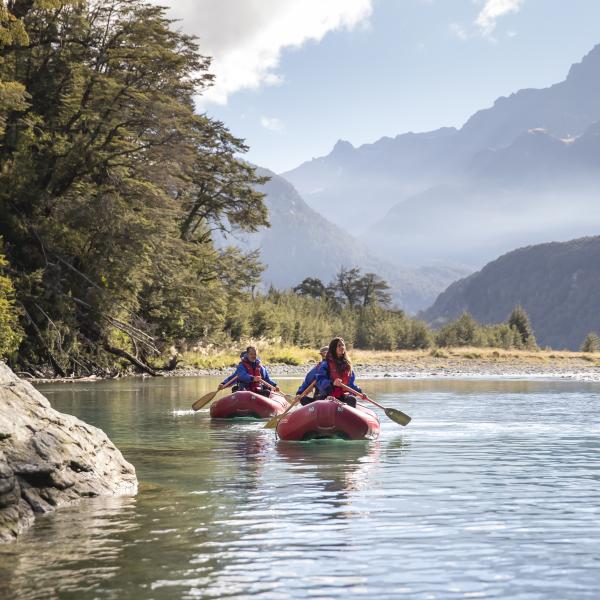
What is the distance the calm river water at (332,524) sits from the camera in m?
7.07

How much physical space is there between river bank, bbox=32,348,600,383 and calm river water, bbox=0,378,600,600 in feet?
93.0

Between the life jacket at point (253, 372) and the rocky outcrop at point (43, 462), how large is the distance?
33.5 ft

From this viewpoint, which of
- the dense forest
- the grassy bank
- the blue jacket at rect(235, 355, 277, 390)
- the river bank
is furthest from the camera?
the grassy bank

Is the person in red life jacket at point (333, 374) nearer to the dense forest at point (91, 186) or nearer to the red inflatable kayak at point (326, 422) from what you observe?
the red inflatable kayak at point (326, 422)

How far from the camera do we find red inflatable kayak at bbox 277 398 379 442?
1623 centimetres

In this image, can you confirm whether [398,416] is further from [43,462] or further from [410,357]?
[410,357]

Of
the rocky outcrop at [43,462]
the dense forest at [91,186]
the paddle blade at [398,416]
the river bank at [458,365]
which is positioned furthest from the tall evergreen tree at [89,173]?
the rocky outcrop at [43,462]

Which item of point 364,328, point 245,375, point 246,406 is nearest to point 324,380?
point 246,406

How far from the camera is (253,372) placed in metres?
22.1

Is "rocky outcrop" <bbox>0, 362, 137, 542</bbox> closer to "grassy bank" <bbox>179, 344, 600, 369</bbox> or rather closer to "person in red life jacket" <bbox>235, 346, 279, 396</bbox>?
"person in red life jacket" <bbox>235, 346, 279, 396</bbox>

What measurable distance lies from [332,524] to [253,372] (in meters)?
12.9

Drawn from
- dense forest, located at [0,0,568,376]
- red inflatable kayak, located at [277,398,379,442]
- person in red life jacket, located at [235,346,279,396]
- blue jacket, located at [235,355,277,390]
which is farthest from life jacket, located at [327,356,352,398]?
dense forest, located at [0,0,568,376]

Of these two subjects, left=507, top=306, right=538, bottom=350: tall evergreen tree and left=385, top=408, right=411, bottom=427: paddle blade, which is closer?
left=385, top=408, right=411, bottom=427: paddle blade

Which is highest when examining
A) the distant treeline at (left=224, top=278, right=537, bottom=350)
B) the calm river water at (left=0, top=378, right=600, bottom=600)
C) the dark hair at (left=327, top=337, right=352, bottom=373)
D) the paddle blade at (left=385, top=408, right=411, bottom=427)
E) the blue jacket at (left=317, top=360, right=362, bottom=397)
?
the distant treeline at (left=224, top=278, right=537, bottom=350)
